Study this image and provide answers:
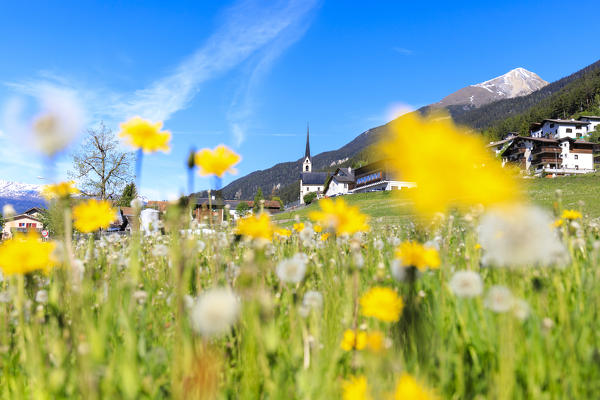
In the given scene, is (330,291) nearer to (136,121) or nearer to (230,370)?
(230,370)

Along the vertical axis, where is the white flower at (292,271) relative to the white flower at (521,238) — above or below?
below

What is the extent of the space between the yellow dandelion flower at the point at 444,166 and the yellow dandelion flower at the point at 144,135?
38.9 inches

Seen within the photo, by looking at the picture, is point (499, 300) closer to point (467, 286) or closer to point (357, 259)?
point (467, 286)

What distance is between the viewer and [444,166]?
0.62 metres

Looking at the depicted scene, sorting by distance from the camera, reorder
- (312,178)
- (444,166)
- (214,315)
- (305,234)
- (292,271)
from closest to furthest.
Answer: (444,166) < (214,315) < (292,271) < (305,234) < (312,178)

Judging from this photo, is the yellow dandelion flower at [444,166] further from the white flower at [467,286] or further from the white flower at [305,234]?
the white flower at [305,234]

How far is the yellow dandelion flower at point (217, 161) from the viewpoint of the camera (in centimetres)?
160

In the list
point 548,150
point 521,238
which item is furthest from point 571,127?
point 521,238

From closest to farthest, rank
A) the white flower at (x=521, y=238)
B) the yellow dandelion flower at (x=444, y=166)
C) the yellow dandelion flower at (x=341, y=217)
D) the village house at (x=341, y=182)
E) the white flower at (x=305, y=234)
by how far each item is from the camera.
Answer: the yellow dandelion flower at (x=444, y=166) → the white flower at (x=521, y=238) → the yellow dandelion flower at (x=341, y=217) → the white flower at (x=305, y=234) → the village house at (x=341, y=182)

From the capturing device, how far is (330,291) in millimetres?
1870

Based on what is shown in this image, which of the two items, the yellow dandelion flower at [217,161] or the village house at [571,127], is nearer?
the yellow dandelion flower at [217,161]

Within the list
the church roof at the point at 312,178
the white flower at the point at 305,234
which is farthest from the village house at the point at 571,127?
the white flower at the point at 305,234

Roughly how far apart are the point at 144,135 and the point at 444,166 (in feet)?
3.60

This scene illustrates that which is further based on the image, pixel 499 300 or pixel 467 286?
pixel 467 286
